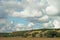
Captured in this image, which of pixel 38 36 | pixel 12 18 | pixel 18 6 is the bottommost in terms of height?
pixel 38 36

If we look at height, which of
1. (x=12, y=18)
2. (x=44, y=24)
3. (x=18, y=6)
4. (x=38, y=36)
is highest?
(x=18, y=6)

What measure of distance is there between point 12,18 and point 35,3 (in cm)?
45

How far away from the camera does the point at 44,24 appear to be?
2.36 meters

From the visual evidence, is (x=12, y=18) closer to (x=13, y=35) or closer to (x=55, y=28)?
(x=13, y=35)

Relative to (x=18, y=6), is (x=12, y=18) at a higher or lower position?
lower

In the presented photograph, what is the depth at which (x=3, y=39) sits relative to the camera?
240cm

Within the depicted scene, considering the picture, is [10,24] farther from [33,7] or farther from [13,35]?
[33,7]

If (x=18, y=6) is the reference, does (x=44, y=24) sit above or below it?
below

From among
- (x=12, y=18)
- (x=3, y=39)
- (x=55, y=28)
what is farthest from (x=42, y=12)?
(x=3, y=39)

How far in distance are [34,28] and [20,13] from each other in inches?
13.1

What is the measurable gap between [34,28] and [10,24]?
1.29ft

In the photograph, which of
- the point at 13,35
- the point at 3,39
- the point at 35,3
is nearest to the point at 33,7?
the point at 35,3

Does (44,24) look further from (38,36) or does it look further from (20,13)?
(20,13)

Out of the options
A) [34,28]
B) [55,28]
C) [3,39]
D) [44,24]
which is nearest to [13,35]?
[3,39]
